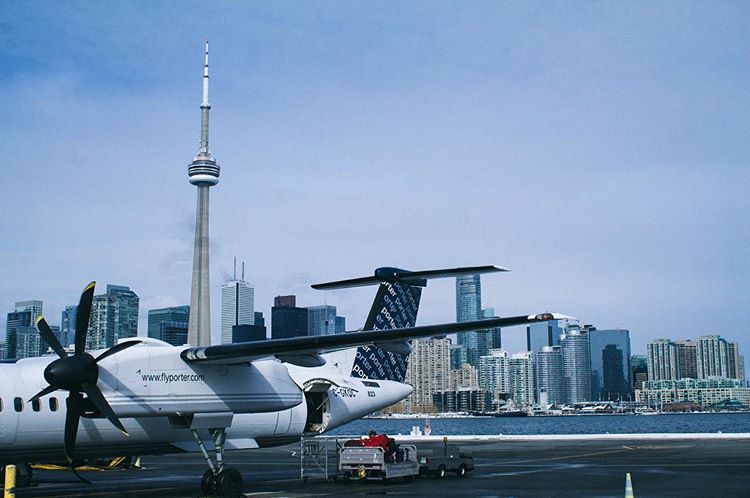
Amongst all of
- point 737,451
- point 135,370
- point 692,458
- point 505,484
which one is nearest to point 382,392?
point 505,484

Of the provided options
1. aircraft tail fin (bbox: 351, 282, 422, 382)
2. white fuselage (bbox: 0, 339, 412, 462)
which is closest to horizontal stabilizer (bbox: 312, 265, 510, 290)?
aircraft tail fin (bbox: 351, 282, 422, 382)

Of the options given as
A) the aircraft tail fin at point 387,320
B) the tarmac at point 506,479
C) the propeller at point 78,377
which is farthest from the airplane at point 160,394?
the aircraft tail fin at point 387,320

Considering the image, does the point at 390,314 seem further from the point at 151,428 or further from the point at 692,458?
the point at 692,458

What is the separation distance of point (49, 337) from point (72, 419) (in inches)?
83.6

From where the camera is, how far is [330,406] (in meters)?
27.2

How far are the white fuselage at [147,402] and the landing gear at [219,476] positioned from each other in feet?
2.51

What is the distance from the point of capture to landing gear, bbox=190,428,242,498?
22047mm

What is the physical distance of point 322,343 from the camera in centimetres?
2044

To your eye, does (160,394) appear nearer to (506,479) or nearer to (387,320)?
(387,320)

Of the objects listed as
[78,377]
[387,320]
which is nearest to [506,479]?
[387,320]

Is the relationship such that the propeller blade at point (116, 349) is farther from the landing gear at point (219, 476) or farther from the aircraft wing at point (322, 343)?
the landing gear at point (219, 476)

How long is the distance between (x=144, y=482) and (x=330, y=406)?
22.9 feet

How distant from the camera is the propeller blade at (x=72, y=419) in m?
20.0

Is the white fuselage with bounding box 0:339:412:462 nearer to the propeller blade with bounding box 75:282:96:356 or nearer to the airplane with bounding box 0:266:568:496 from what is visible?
the airplane with bounding box 0:266:568:496
